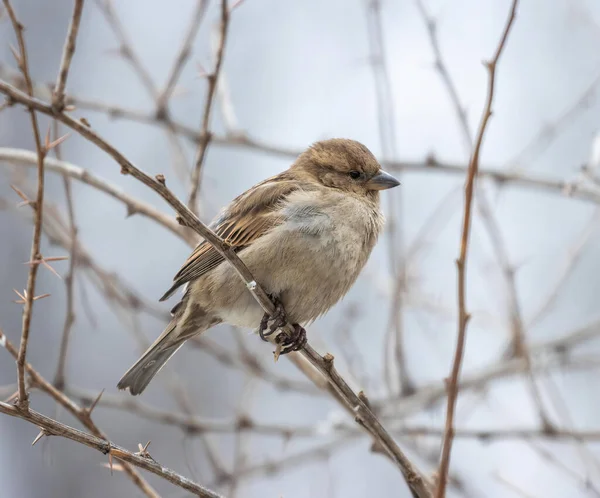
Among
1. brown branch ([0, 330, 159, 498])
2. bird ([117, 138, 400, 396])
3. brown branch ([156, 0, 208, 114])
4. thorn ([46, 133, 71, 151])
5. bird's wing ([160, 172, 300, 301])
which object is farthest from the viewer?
brown branch ([156, 0, 208, 114])

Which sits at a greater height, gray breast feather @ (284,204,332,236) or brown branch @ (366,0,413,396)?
brown branch @ (366,0,413,396)

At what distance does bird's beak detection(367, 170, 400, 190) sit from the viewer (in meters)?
4.15

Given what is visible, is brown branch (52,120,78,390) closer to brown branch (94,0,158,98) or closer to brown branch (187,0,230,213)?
brown branch (187,0,230,213)

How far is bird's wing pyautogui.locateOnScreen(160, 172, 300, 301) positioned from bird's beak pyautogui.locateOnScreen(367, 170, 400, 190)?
43 centimetres

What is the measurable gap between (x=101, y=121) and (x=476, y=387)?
637 centimetres

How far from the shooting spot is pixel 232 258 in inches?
103

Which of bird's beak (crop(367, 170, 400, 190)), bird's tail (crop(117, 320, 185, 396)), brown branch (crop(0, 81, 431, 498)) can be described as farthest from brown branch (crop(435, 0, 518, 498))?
bird's tail (crop(117, 320, 185, 396))

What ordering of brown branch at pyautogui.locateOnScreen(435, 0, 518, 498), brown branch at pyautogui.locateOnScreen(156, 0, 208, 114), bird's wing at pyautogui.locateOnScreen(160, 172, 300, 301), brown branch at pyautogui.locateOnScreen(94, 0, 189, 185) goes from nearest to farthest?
brown branch at pyautogui.locateOnScreen(435, 0, 518, 498) → bird's wing at pyautogui.locateOnScreen(160, 172, 300, 301) → brown branch at pyautogui.locateOnScreen(156, 0, 208, 114) → brown branch at pyautogui.locateOnScreen(94, 0, 189, 185)

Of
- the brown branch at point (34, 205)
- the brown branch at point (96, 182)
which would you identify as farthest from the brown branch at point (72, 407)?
the brown branch at point (96, 182)

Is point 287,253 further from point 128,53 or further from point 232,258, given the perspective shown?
point 128,53

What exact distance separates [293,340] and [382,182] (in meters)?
1.21

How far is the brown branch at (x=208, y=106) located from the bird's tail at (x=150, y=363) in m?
0.70

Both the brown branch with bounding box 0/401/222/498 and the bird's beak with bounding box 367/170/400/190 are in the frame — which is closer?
the brown branch with bounding box 0/401/222/498

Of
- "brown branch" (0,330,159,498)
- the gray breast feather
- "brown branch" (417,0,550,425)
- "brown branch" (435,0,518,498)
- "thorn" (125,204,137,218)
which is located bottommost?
"brown branch" (0,330,159,498)
